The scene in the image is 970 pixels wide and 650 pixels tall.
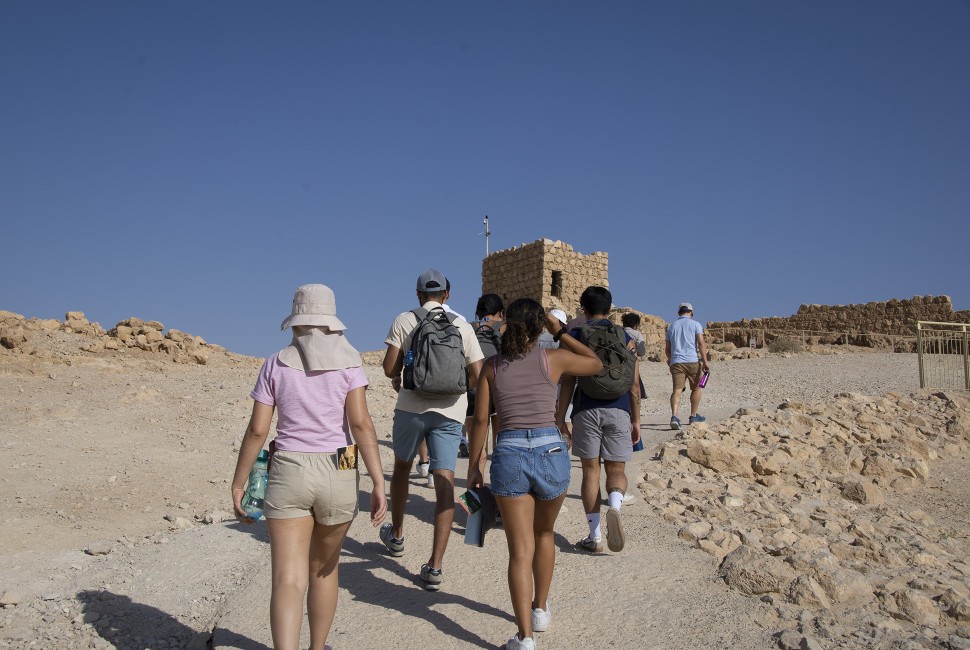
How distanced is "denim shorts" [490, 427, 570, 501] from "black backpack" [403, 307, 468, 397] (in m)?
0.90

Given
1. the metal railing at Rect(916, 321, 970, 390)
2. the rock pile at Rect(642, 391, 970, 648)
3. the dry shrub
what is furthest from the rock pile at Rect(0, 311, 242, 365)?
the dry shrub

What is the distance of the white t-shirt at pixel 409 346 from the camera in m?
4.64

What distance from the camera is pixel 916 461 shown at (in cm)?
898

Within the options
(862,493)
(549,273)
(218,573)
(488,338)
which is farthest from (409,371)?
(549,273)

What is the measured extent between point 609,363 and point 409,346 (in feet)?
4.60

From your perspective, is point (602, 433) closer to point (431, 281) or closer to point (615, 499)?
point (615, 499)

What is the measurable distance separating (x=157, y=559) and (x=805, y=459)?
708 centimetres

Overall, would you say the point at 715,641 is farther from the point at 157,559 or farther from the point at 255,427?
the point at 157,559

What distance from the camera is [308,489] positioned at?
3.23 m

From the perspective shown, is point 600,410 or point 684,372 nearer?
point 600,410

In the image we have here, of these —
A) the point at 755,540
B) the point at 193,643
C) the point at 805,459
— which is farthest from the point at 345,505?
the point at 805,459

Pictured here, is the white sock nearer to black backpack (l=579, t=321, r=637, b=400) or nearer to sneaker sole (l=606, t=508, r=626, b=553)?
sneaker sole (l=606, t=508, r=626, b=553)

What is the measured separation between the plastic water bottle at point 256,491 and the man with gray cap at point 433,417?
133 centimetres

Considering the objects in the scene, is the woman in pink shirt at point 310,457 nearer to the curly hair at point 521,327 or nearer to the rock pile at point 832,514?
the curly hair at point 521,327
